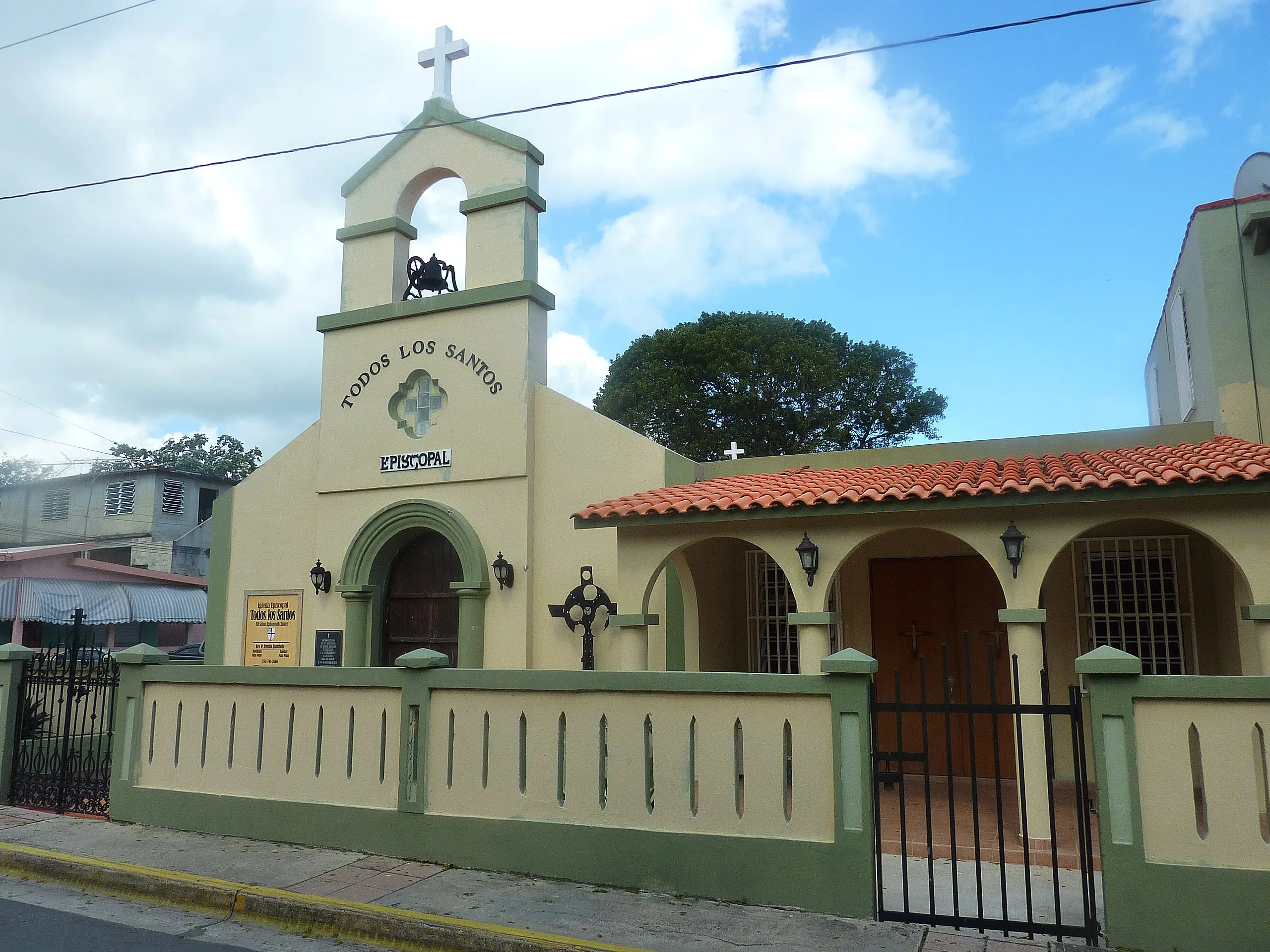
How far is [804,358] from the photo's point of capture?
1203 inches

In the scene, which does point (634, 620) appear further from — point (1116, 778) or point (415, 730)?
point (1116, 778)

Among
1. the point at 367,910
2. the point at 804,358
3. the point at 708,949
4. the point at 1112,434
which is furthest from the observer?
the point at 804,358

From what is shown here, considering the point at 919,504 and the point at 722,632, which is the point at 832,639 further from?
the point at 919,504

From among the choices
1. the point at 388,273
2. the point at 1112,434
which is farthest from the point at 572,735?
the point at 388,273

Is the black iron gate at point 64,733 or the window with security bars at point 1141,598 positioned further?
the window with security bars at point 1141,598

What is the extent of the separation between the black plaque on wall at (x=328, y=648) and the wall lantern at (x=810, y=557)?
602cm

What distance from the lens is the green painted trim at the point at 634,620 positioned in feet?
30.1

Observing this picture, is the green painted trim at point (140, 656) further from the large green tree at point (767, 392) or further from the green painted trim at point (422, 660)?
the large green tree at point (767, 392)

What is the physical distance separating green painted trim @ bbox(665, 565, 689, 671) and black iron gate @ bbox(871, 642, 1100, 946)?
2436 mm

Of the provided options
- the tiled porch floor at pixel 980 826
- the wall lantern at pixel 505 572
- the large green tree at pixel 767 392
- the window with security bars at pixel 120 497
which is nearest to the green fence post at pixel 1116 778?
the tiled porch floor at pixel 980 826

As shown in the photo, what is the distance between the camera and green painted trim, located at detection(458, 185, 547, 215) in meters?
11.6

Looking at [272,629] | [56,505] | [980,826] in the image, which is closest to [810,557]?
[980,826]

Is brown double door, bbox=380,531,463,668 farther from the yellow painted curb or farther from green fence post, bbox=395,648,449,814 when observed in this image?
the yellow painted curb

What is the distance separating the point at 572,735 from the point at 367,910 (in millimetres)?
1749
